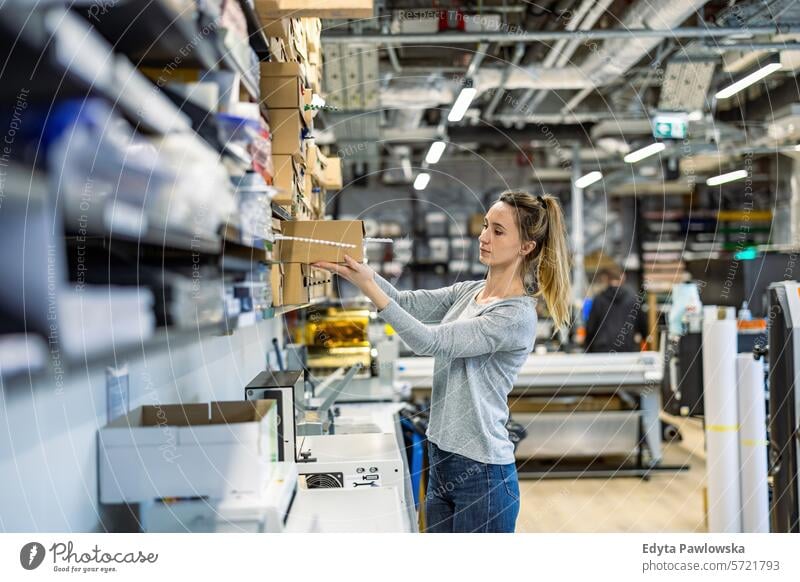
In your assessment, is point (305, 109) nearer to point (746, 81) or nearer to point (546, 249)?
point (546, 249)

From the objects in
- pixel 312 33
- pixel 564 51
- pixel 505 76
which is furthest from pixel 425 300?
pixel 564 51

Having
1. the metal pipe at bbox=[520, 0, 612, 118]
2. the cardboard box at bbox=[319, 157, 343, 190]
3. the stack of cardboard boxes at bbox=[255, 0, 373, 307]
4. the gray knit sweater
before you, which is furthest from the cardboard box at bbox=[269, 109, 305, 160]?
the metal pipe at bbox=[520, 0, 612, 118]

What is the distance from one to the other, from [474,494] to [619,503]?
10.5 feet

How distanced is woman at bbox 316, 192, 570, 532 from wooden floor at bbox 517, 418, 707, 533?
2002 millimetres

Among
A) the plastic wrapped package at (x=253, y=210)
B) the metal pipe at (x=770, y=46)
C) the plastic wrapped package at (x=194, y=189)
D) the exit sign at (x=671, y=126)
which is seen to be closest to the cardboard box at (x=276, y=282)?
the plastic wrapped package at (x=253, y=210)

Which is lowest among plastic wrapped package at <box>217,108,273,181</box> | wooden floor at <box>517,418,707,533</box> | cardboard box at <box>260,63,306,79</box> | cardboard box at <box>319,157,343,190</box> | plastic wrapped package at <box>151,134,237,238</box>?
wooden floor at <box>517,418,707,533</box>

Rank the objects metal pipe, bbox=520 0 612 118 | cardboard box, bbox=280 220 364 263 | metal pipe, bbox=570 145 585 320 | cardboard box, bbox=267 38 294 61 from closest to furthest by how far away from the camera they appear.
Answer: cardboard box, bbox=280 220 364 263, cardboard box, bbox=267 38 294 61, metal pipe, bbox=520 0 612 118, metal pipe, bbox=570 145 585 320

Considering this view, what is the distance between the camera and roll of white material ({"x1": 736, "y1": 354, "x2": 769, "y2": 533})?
388cm

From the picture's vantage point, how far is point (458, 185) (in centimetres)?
1209

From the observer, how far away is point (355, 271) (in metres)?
2.05

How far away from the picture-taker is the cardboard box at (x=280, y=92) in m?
2.38

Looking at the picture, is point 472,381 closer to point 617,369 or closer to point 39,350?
point 39,350

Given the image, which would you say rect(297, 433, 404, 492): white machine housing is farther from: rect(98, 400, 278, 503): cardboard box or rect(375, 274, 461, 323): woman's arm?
rect(98, 400, 278, 503): cardboard box
